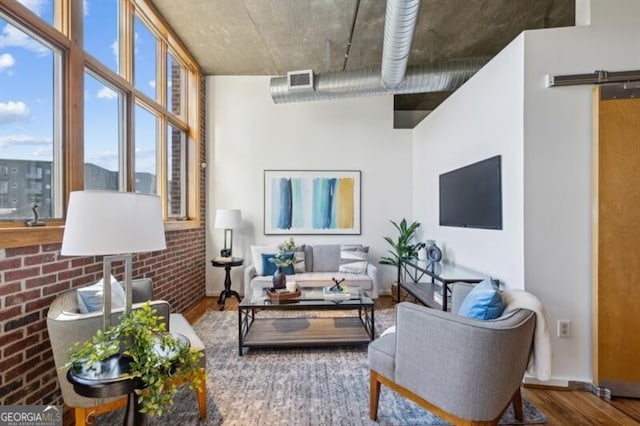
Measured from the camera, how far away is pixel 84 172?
7.96 feet

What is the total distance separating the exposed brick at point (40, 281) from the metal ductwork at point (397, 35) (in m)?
3.05

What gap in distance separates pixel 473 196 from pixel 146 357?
296cm

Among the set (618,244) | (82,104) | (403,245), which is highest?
(82,104)

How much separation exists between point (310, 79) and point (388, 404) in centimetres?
349

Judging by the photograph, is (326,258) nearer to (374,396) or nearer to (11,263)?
(374,396)

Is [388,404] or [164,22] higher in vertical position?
[164,22]

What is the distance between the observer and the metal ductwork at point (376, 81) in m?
3.87

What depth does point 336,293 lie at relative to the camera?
10.8 feet

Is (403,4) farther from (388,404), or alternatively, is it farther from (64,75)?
(388,404)

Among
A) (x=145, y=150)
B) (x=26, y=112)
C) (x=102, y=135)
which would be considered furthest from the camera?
(x=145, y=150)

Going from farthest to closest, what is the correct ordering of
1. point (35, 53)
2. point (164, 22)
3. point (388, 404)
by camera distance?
point (164, 22), point (388, 404), point (35, 53)

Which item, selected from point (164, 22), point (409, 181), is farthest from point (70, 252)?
point (409, 181)

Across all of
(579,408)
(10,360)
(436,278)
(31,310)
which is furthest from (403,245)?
(10,360)

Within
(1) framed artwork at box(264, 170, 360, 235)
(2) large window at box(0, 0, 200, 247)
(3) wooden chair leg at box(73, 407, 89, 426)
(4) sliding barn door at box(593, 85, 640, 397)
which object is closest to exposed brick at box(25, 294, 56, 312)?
(2) large window at box(0, 0, 200, 247)
